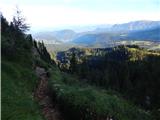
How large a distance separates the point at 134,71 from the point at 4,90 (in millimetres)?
131879

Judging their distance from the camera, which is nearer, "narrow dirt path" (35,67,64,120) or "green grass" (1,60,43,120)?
"green grass" (1,60,43,120)

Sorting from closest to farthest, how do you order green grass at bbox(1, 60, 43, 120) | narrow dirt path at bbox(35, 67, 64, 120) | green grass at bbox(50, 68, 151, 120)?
1. green grass at bbox(1, 60, 43, 120)
2. green grass at bbox(50, 68, 151, 120)
3. narrow dirt path at bbox(35, 67, 64, 120)

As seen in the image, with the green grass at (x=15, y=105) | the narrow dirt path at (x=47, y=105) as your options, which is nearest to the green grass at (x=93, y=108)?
the narrow dirt path at (x=47, y=105)

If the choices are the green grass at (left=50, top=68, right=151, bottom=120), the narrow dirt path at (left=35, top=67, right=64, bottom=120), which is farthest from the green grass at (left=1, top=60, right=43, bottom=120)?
the green grass at (left=50, top=68, right=151, bottom=120)

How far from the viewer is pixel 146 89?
11525 centimetres

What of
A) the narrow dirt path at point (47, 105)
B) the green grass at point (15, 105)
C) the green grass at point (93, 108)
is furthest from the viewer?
the narrow dirt path at point (47, 105)

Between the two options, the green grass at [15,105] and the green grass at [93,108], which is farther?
the green grass at [93,108]

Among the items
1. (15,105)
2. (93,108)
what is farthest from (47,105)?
(93,108)

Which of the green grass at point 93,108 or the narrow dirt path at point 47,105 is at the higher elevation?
the green grass at point 93,108

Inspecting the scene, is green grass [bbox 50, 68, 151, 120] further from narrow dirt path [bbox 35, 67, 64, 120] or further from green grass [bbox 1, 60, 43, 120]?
green grass [bbox 1, 60, 43, 120]

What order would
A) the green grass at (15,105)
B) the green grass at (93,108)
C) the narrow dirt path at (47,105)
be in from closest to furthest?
the green grass at (15,105) < the green grass at (93,108) < the narrow dirt path at (47,105)

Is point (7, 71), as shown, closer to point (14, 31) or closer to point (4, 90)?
point (4, 90)

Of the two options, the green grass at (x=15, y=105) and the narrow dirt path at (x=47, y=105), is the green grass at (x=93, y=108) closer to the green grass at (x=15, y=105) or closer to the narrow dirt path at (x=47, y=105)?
the narrow dirt path at (x=47, y=105)

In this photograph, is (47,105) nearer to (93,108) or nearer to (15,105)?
(15,105)
